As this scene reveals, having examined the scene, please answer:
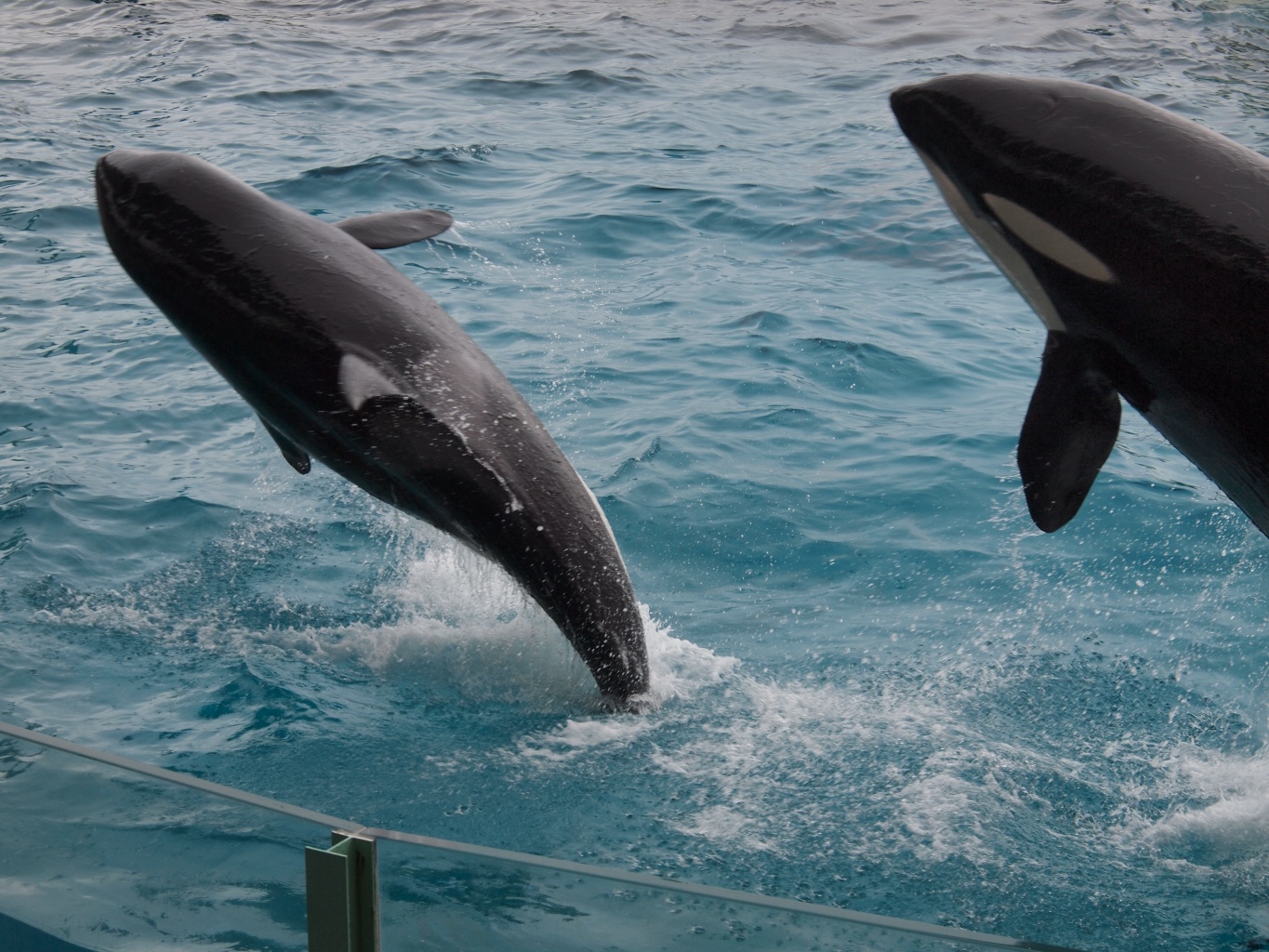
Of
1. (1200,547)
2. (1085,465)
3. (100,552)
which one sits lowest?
(1200,547)

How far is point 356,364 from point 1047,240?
2.66 m

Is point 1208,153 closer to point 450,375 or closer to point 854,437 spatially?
point 450,375

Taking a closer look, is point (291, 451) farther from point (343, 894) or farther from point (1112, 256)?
point (1112, 256)

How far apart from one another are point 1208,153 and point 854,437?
20.3ft

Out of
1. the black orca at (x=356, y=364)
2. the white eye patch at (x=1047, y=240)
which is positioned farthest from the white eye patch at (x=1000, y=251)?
the black orca at (x=356, y=364)

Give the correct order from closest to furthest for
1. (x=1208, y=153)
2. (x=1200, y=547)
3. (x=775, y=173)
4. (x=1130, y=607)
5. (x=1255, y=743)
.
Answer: (x=1208, y=153) → (x=1255, y=743) → (x=1130, y=607) → (x=1200, y=547) → (x=775, y=173)

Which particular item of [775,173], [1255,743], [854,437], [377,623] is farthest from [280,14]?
[1255,743]

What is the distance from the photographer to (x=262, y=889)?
3.18 meters

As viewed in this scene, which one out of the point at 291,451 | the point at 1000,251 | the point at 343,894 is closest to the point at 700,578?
the point at 291,451

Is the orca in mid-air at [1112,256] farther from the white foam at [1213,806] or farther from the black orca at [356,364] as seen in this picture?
the black orca at [356,364]

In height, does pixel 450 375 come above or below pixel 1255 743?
above

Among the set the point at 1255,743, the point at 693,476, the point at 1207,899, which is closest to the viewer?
the point at 1207,899

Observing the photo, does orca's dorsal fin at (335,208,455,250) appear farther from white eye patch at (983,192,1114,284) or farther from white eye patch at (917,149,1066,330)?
white eye patch at (983,192,1114,284)

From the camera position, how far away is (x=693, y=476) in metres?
9.62
